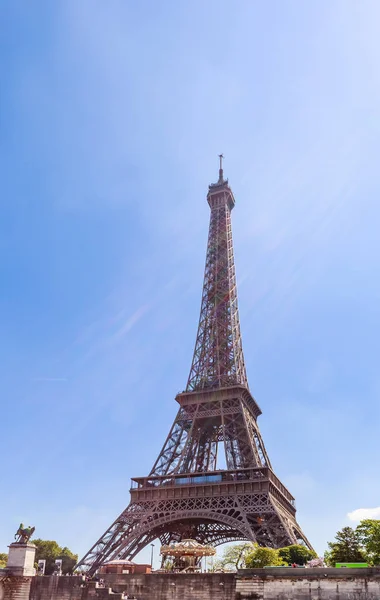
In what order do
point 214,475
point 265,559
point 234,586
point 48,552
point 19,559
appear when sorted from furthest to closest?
1. point 48,552
2. point 214,475
3. point 265,559
4. point 19,559
5. point 234,586

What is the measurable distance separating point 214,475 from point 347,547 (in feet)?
62.1

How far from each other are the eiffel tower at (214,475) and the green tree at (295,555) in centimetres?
461

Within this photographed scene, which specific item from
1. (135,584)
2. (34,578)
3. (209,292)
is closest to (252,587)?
(135,584)

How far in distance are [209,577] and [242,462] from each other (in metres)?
39.0

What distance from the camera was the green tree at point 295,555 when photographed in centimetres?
5022

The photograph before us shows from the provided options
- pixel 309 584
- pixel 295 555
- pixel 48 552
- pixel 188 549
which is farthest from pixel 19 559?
pixel 48 552

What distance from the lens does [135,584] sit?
1512 inches

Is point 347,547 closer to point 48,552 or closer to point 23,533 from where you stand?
point 23,533

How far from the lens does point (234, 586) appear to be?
3409cm

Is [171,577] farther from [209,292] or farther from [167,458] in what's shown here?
[209,292]

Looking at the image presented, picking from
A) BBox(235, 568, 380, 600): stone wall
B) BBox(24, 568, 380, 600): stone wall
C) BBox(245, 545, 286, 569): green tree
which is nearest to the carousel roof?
BBox(245, 545, 286, 569): green tree

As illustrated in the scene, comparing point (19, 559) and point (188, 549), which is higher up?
point (188, 549)

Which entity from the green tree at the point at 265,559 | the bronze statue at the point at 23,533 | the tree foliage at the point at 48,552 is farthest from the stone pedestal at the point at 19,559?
the tree foliage at the point at 48,552

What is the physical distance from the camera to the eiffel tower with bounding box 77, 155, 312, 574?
61.2 metres
